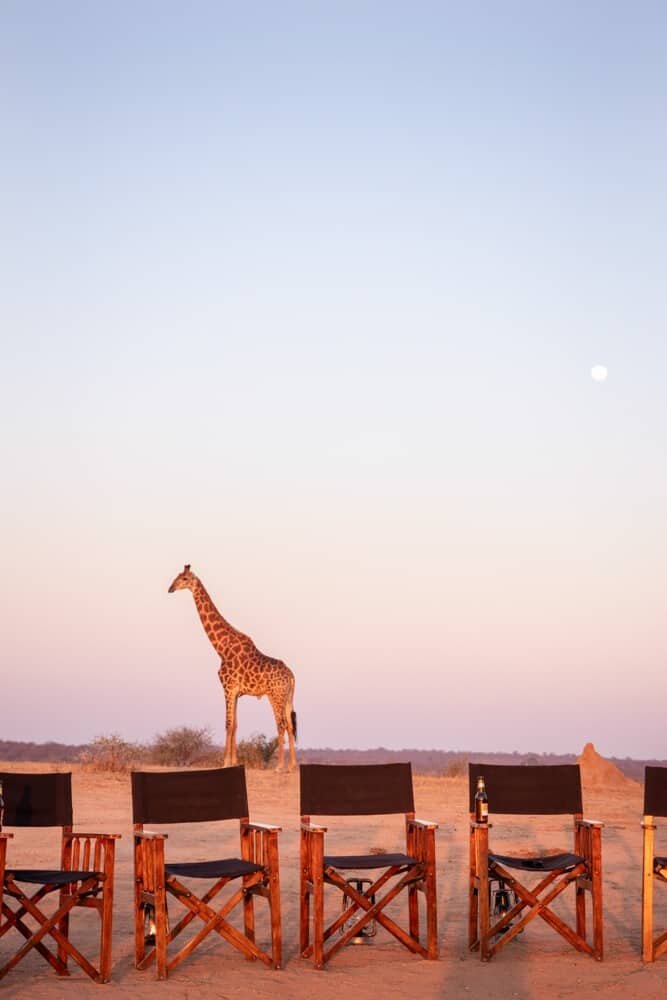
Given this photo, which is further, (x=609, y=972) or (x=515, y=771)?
(x=515, y=771)

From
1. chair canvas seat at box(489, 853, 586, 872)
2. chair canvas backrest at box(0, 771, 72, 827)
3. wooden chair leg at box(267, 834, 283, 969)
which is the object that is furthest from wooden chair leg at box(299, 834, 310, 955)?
chair canvas backrest at box(0, 771, 72, 827)

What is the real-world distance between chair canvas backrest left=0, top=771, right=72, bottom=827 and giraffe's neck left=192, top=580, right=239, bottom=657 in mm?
12185

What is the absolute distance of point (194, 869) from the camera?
6168 mm

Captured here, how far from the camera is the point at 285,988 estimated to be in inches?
227

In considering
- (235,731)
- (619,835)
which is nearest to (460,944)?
(619,835)

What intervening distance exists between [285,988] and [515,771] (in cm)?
206

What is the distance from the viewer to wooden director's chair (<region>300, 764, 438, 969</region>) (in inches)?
249

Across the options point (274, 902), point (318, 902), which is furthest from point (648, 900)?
point (274, 902)

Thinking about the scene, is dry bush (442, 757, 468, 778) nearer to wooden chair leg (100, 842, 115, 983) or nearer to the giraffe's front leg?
the giraffe's front leg

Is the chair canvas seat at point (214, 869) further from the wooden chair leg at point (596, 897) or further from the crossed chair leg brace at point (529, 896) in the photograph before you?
the wooden chair leg at point (596, 897)

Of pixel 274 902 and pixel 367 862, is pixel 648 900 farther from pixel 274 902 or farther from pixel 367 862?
pixel 274 902

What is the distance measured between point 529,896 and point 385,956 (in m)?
0.88

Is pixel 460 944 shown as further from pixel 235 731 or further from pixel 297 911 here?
pixel 235 731

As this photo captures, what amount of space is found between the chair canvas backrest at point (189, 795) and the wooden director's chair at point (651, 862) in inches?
88.7
